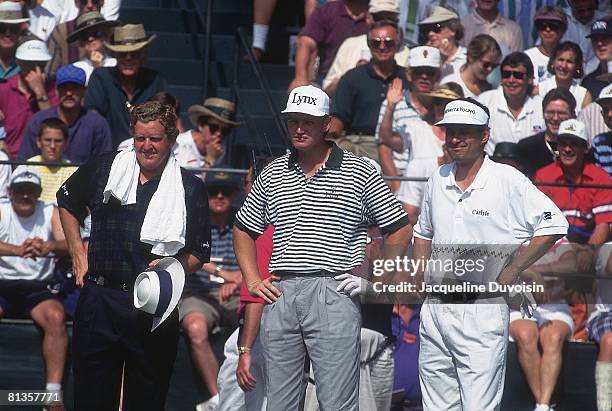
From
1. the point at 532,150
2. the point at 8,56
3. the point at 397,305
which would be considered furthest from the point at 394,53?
the point at 8,56

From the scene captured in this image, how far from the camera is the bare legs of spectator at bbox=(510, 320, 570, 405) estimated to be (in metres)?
8.16

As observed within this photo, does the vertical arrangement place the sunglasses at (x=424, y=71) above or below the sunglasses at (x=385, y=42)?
below

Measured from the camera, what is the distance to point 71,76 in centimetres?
966

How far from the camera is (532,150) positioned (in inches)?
368


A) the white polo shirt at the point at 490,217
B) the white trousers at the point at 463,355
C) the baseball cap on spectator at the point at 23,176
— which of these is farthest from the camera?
the baseball cap on spectator at the point at 23,176

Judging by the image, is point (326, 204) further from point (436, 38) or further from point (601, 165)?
point (436, 38)

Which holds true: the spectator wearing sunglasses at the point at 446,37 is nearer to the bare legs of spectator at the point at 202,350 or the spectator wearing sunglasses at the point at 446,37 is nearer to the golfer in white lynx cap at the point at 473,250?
the bare legs of spectator at the point at 202,350

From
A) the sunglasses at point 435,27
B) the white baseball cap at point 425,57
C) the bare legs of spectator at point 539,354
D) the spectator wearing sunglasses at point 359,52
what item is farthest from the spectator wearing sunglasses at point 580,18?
the bare legs of spectator at point 539,354

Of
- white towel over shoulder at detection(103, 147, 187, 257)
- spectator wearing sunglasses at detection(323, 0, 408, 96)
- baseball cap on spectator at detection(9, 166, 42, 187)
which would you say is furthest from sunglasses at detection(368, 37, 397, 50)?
white towel over shoulder at detection(103, 147, 187, 257)

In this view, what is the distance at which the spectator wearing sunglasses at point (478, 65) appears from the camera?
1027 cm

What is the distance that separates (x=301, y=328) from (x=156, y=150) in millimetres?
1183

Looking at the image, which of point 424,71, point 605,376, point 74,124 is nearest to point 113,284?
point 74,124

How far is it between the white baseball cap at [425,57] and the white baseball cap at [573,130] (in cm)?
125
